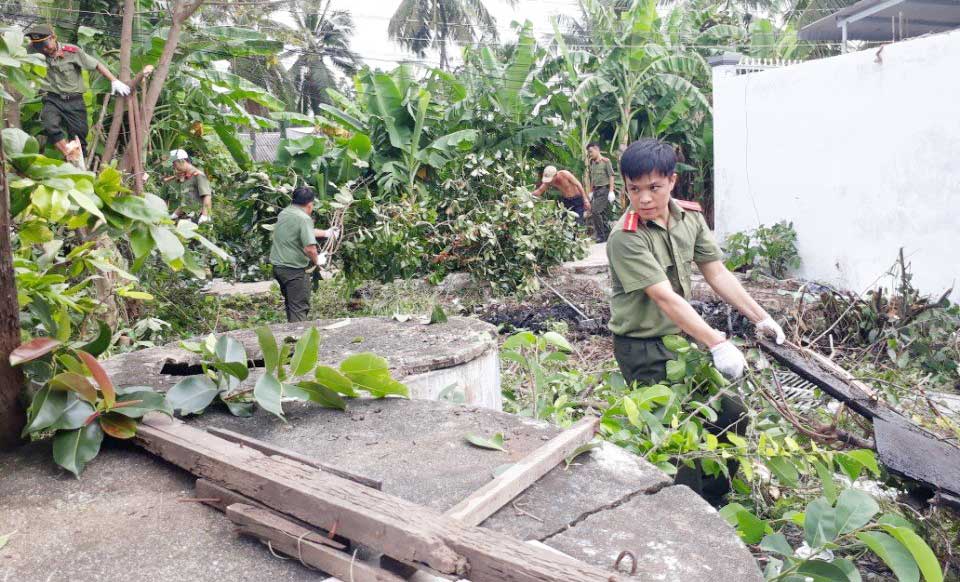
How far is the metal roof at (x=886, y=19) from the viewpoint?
10.5m

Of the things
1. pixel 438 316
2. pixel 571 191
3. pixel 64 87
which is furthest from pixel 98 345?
pixel 571 191

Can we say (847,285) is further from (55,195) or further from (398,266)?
(55,195)

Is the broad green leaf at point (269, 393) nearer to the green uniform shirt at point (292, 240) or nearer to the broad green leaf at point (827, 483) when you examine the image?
the broad green leaf at point (827, 483)

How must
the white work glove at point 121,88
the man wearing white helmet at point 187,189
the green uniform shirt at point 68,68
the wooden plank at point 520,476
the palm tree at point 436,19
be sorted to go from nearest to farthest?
the wooden plank at point 520,476 < the white work glove at point 121,88 < the green uniform shirt at point 68,68 < the man wearing white helmet at point 187,189 < the palm tree at point 436,19

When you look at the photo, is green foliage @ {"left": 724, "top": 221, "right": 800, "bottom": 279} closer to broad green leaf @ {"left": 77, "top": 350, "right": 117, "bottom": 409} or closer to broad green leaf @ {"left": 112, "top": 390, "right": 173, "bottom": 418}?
broad green leaf @ {"left": 112, "top": 390, "right": 173, "bottom": 418}

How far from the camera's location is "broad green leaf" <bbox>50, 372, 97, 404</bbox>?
6.42 feet

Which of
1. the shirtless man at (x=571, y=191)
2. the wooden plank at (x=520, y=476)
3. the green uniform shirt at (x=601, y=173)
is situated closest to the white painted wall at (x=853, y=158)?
the shirtless man at (x=571, y=191)

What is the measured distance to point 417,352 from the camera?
3354 millimetres

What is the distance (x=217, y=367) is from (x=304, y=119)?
10527 mm

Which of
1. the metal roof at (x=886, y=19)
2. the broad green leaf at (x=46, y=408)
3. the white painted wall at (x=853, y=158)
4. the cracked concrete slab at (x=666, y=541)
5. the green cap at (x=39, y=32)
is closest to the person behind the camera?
the cracked concrete slab at (x=666, y=541)

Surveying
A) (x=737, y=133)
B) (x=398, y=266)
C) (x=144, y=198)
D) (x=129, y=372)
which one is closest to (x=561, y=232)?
(x=398, y=266)

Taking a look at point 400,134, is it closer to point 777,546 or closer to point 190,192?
point 190,192

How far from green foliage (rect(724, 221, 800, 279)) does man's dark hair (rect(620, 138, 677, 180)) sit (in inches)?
252

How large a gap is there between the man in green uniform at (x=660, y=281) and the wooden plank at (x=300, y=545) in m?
1.77
